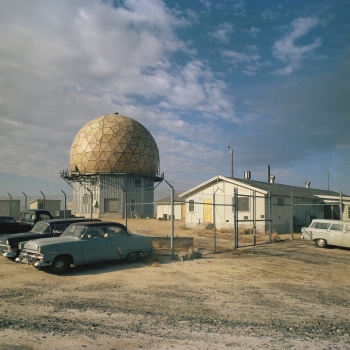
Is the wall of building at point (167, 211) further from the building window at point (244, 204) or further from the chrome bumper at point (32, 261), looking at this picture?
the chrome bumper at point (32, 261)

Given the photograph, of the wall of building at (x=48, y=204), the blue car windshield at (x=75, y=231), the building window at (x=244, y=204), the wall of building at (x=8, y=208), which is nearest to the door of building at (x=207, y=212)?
the building window at (x=244, y=204)

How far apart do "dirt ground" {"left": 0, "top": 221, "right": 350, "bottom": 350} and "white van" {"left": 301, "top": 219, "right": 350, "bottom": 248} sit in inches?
175

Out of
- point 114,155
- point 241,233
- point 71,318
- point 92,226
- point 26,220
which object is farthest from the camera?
point 114,155

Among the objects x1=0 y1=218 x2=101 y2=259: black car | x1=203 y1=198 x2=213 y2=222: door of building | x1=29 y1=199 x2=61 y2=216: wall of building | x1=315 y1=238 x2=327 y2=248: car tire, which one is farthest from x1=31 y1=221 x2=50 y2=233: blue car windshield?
x1=29 y1=199 x2=61 y2=216: wall of building

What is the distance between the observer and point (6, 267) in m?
10.9

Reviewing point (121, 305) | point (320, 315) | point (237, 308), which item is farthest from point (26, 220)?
point (320, 315)

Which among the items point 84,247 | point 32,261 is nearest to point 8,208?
point 32,261

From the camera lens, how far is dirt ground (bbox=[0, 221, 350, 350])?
4.92 meters

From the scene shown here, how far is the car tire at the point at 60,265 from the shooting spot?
969 centimetres

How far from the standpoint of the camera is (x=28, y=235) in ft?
39.5

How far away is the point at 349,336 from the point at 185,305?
9.47 ft

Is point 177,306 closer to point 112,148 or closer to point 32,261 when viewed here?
point 32,261

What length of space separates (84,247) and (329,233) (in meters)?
11.5

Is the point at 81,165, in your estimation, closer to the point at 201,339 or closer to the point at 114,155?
the point at 114,155
